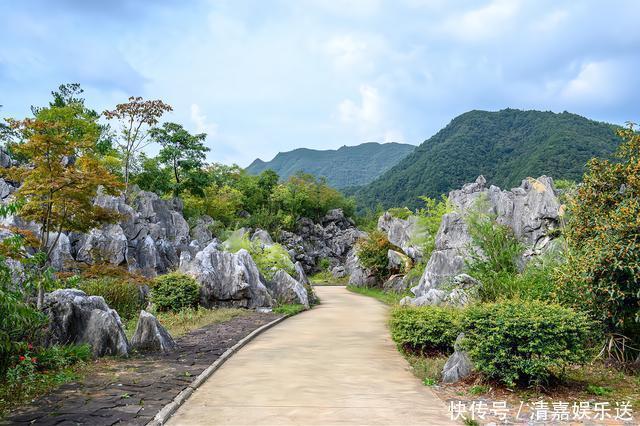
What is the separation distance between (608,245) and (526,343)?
2.07 metres

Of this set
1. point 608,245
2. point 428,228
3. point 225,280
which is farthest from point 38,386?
point 428,228

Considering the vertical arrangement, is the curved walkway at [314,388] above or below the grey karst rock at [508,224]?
below

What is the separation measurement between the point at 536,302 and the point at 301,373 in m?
3.62

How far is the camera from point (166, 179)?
37.2 m

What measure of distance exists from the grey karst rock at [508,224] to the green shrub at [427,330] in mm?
5487

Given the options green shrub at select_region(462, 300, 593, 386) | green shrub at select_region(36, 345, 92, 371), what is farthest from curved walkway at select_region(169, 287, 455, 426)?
green shrub at select_region(36, 345, 92, 371)

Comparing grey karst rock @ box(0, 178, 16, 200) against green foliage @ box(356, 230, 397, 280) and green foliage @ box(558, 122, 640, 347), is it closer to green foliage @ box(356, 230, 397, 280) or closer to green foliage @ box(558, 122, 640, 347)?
green foliage @ box(356, 230, 397, 280)

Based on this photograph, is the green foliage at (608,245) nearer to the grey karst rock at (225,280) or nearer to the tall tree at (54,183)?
the tall tree at (54,183)

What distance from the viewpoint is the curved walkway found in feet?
18.1

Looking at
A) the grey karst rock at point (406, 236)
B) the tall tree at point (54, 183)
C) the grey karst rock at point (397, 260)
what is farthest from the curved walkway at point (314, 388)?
the grey karst rock at point (397, 260)

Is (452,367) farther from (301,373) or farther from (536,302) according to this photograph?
(301,373)

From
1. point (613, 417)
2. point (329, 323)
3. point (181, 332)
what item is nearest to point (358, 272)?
point (329, 323)

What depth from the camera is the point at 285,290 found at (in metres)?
19.0

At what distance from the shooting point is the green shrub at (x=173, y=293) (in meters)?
14.5
